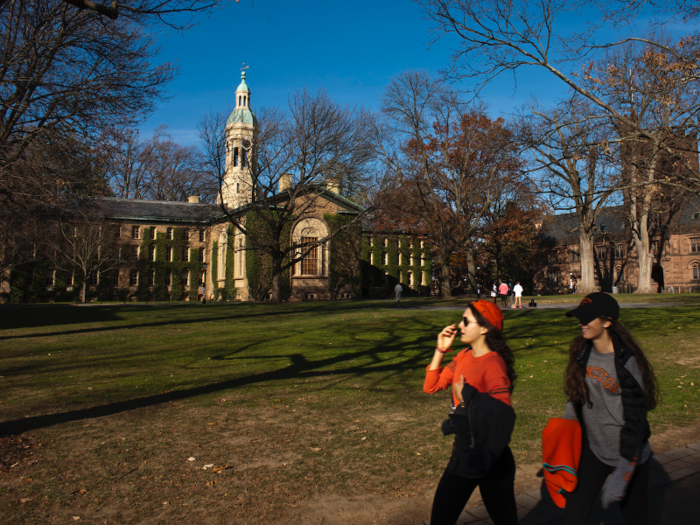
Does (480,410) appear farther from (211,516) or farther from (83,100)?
(83,100)

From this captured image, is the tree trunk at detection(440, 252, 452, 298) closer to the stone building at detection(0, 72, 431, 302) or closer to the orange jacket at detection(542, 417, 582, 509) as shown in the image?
the stone building at detection(0, 72, 431, 302)

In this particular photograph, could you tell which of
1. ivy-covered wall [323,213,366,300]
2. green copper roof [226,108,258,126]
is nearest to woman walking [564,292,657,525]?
ivy-covered wall [323,213,366,300]

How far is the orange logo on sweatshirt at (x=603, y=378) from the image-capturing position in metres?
3.12

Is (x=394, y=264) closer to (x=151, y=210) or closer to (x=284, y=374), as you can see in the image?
(x=151, y=210)

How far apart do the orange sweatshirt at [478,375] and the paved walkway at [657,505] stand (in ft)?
4.58

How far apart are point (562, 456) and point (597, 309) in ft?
3.05

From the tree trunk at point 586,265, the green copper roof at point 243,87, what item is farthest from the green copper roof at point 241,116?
the tree trunk at point 586,265

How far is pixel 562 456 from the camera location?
3059 millimetres

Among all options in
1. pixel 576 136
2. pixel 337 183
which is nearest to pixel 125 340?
pixel 576 136

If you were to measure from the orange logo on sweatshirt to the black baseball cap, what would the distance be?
30 centimetres

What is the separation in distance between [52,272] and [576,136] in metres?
53.1

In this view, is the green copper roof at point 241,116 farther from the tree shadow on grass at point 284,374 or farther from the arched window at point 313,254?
the tree shadow on grass at point 284,374

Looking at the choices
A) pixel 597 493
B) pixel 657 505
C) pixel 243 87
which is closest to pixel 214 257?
pixel 243 87

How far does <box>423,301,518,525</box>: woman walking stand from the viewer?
281 cm
